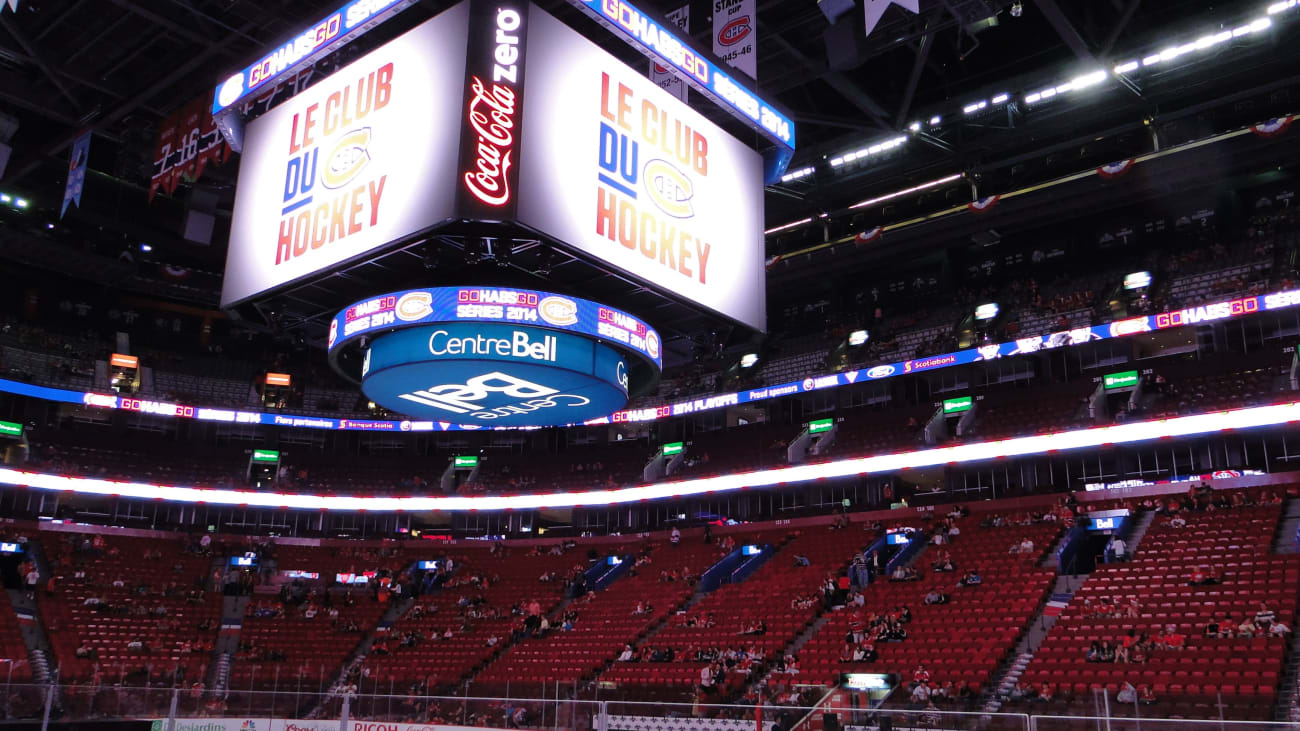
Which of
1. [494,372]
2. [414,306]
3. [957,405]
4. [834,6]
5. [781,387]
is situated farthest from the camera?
[781,387]

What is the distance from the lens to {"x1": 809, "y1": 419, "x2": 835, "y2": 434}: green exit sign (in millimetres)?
40656

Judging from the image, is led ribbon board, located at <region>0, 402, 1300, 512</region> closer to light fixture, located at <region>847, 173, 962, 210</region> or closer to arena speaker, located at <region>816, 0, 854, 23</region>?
light fixture, located at <region>847, 173, 962, 210</region>

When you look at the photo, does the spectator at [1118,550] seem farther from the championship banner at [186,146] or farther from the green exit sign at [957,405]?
the championship banner at [186,146]

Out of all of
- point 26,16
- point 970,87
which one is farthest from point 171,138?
point 970,87

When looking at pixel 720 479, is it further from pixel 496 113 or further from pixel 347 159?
pixel 496 113

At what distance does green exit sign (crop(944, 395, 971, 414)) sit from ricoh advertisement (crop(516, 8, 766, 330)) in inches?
966

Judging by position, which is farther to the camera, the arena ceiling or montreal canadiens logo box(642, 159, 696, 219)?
the arena ceiling

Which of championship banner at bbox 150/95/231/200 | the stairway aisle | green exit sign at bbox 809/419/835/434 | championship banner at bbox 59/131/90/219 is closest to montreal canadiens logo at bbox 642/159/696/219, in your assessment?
the stairway aisle

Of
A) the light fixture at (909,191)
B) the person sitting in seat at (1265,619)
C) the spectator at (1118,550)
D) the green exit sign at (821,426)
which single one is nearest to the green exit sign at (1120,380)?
the spectator at (1118,550)

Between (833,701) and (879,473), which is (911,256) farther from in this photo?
(833,701)

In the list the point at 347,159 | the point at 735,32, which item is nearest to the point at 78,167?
the point at 347,159

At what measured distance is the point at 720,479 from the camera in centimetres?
4022

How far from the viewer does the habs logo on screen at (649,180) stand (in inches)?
492

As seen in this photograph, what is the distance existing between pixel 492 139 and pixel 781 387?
29341mm
